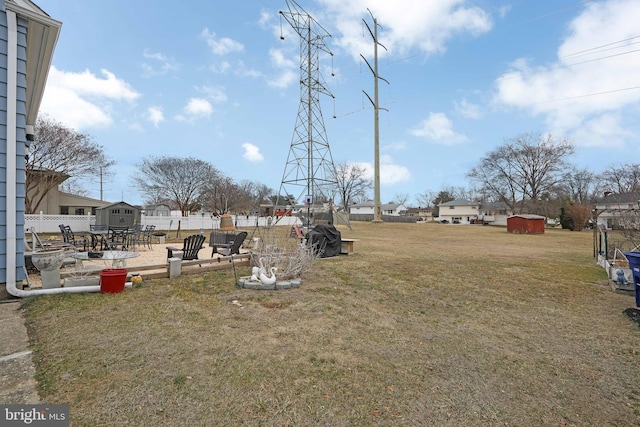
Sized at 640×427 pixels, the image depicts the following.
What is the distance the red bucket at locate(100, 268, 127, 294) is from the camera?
16.3ft

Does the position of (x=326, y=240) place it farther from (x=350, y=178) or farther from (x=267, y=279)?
(x=350, y=178)

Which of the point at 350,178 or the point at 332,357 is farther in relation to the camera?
the point at 350,178

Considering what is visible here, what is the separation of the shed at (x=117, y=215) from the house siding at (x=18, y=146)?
53.9ft

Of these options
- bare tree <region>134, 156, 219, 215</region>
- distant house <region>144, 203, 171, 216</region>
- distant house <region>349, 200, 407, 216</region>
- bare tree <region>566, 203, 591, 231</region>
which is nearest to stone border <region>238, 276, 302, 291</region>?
bare tree <region>134, 156, 219, 215</region>

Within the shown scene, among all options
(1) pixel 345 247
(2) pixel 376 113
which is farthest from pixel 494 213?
(1) pixel 345 247

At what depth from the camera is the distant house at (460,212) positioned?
5846 cm

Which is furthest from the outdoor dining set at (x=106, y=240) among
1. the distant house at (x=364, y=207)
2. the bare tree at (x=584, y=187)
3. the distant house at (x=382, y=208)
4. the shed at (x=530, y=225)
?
the distant house at (x=382, y=208)

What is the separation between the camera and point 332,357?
3072 mm

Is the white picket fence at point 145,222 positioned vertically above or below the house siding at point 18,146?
below

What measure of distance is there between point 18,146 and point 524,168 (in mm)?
49298

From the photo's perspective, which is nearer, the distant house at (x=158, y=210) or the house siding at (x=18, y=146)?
the house siding at (x=18, y=146)

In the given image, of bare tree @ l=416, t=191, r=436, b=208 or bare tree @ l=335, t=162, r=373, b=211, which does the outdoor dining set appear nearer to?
bare tree @ l=335, t=162, r=373, b=211

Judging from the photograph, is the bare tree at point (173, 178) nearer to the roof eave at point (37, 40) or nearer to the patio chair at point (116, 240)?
the patio chair at point (116, 240)

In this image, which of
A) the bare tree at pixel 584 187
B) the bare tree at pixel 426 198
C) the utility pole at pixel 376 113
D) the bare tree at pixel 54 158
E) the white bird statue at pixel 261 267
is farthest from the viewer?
the bare tree at pixel 426 198
